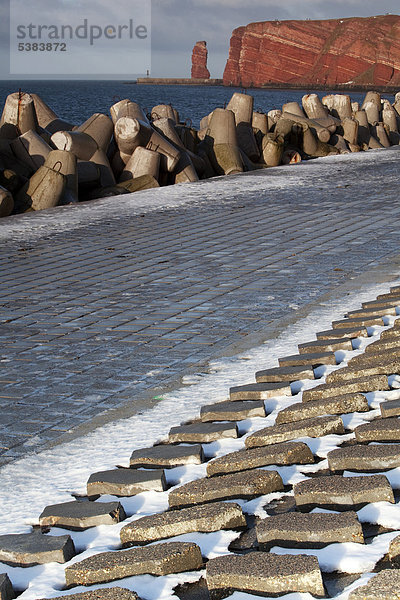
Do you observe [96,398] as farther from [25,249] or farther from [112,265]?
[25,249]

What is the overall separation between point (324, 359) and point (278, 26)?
189791 millimetres

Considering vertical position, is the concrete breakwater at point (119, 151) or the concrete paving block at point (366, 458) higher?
the concrete breakwater at point (119, 151)

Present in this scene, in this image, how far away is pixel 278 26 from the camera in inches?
7288

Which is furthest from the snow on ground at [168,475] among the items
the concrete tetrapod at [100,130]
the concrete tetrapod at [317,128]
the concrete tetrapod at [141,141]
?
the concrete tetrapod at [317,128]

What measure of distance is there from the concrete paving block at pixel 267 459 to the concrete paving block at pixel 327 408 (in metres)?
0.44

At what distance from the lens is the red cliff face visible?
16838 centimetres

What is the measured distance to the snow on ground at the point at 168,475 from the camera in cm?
270

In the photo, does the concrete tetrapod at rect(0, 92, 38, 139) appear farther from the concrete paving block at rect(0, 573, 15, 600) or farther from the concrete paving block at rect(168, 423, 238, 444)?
the concrete paving block at rect(0, 573, 15, 600)

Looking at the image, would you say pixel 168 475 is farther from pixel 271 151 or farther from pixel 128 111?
pixel 271 151

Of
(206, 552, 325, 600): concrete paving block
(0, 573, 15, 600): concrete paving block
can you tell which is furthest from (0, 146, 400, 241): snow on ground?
(206, 552, 325, 600): concrete paving block

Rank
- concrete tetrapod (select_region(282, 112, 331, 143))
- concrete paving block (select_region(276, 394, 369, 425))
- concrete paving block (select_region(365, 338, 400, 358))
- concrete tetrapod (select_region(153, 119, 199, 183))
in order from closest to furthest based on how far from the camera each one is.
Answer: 1. concrete paving block (select_region(276, 394, 369, 425))
2. concrete paving block (select_region(365, 338, 400, 358))
3. concrete tetrapod (select_region(153, 119, 199, 183))
4. concrete tetrapod (select_region(282, 112, 331, 143))

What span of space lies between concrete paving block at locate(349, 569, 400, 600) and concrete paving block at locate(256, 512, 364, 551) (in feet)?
1.35

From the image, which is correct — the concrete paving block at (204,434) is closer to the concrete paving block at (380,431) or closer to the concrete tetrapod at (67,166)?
the concrete paving block at (380,431)

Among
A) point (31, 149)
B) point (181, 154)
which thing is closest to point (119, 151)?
point (181, 154)
